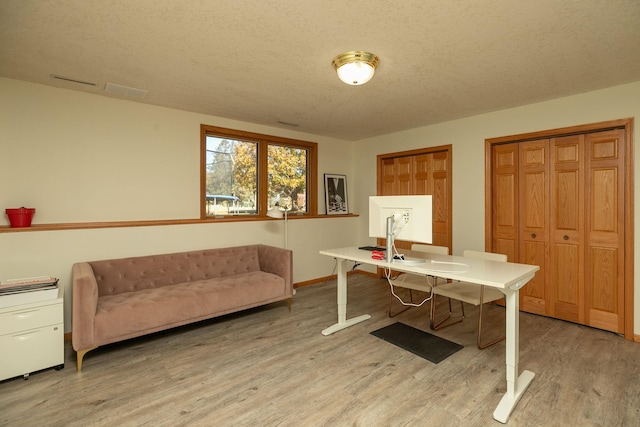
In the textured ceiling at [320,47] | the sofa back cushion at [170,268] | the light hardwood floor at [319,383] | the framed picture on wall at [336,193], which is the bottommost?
the light hardwood floor at [319,383]

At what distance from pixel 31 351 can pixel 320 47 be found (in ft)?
10.2

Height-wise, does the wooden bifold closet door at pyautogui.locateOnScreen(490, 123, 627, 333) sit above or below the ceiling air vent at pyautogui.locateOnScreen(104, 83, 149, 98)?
below

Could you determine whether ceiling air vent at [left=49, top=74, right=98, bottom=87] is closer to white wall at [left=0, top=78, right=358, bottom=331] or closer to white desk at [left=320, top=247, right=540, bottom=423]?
white wall at [left=0, top=78, right=358, bottom=331]

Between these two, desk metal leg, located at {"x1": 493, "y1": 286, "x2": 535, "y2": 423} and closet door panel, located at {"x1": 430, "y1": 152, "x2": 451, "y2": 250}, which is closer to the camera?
desk metal leg, located at {"x1": 493, "y1": 286, "x2": 535, "y2": 423}

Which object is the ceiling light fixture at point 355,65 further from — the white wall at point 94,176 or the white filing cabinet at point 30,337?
the white filing cabinet at point 30,337

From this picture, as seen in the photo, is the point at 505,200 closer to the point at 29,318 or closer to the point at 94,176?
the point at 94,176

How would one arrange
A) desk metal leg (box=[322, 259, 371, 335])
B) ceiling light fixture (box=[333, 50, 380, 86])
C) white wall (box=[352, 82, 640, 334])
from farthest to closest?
desk metal leg (box=[322, 259, 371, 335]) → white wall (box=[352, 82, 640, 334]) → ceiling light fixture (box=[333, 50, 380, 86])

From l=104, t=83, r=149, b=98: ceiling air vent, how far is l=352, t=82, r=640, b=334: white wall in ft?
11.3

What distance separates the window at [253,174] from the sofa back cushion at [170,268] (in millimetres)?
601

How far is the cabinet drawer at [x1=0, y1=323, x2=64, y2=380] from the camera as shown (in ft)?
7.40

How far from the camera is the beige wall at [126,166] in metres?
2.88

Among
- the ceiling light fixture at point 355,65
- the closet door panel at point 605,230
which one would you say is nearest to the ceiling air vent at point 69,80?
the ceiling light fixture at point 355,65

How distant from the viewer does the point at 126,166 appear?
3459 millimetres

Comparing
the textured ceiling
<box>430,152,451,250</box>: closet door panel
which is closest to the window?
the textured ceiling
